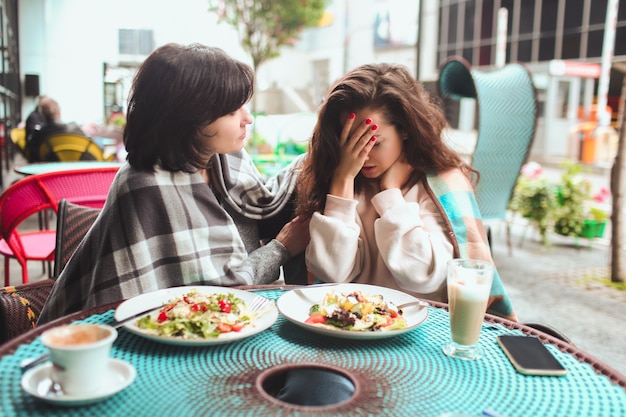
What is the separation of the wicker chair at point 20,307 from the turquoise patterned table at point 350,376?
0.52m

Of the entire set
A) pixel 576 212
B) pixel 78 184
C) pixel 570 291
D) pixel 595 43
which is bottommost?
pixel 570 291

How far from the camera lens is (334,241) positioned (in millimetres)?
1707

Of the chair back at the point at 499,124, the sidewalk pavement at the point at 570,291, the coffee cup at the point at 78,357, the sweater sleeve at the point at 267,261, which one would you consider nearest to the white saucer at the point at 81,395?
the coffee cup at the point at 78,357

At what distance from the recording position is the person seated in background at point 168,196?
1.51m

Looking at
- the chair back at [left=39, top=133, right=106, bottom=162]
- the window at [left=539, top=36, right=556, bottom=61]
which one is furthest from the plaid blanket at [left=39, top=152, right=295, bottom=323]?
the window at [left=539, top=36, right=556, bottom=61]

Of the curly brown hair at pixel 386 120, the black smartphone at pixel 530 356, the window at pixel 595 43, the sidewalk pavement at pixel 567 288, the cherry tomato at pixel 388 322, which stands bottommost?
the sidewalk pavement at pixel 567 288

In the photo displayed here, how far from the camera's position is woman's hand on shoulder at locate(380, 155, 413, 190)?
1.81 metres

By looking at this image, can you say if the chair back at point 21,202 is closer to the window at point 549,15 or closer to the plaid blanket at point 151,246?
the plaid blanket at point 151,246

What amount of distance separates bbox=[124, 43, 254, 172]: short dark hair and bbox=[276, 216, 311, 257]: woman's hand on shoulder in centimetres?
43

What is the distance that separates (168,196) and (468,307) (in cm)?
85

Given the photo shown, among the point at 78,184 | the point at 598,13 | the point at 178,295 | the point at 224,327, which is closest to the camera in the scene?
the point at 224,327

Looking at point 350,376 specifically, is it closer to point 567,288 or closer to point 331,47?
point 567,288

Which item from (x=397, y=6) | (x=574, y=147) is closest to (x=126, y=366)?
(x=574, y=147)

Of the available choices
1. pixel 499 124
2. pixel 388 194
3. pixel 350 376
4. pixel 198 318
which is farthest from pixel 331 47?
pixel 350 376
